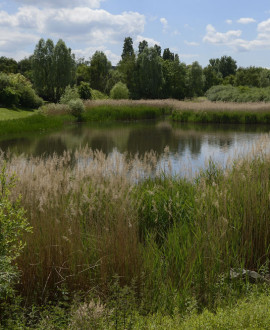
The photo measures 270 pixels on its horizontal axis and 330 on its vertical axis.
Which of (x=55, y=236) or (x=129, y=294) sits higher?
(x=55, y=236)

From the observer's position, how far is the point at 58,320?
3.87 meters

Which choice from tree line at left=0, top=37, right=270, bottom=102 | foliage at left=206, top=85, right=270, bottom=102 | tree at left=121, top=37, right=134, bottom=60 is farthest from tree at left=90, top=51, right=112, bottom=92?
tree at left=121, top=37, right=134, bottom=60

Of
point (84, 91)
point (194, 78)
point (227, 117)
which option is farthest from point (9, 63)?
point (227, 117)

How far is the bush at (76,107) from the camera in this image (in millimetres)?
28234

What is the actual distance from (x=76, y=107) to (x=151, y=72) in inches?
1020

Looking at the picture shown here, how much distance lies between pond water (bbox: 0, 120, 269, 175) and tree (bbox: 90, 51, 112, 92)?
31.1 metres

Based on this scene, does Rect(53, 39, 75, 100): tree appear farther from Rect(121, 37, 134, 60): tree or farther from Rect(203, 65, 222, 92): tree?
Rect(121, 37, 134, 60): tree

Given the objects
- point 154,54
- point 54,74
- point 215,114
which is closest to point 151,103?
point 215,114

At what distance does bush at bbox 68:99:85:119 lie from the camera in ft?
92.6

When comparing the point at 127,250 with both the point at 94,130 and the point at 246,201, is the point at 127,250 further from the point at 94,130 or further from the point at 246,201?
the point at 94,130

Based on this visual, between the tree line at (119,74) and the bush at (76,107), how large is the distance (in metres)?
12.9

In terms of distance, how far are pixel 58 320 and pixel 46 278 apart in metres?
0.56

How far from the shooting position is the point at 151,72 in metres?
51.9

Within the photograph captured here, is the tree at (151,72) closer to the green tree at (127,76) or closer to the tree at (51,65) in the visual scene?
the green tree at (127,76)
